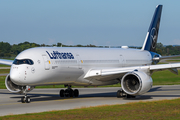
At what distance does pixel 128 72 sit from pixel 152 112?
8.18m

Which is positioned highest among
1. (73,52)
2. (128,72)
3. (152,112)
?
(73,52)

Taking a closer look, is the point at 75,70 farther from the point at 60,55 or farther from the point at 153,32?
the point at 153,32

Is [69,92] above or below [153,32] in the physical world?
below

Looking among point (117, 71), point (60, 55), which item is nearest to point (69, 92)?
point (60, 55)

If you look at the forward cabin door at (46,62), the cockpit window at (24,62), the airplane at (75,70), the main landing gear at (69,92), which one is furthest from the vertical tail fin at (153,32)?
the cockpit window at (24,62)

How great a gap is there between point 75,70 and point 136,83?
501 cm

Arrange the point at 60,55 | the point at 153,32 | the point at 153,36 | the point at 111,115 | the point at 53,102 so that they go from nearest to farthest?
the point at 111,115
the point at 53,102
the point at 60,55
the point at 153,32
the point at 153,36

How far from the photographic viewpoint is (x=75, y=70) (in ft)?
84.6

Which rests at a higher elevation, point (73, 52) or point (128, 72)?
point (73, 52)

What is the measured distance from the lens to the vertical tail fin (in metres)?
37.1

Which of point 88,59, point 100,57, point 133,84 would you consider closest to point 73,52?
point 88,59

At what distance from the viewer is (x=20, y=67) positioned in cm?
2250

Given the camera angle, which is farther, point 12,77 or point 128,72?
point 128,72

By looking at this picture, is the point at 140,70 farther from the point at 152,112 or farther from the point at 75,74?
the point at 152,112
